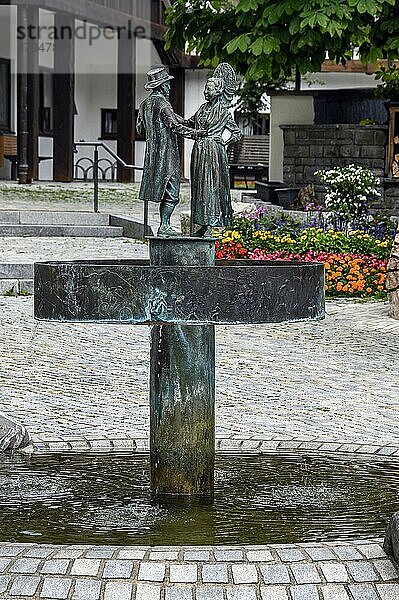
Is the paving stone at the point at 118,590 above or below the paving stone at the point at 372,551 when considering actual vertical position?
below

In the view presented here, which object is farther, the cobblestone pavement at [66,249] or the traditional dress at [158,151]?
the cobblestone pavement at [66,249]

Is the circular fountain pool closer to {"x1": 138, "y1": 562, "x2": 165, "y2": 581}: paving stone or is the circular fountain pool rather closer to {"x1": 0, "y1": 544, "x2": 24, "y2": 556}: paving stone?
{"x1": 0, "y1": 544, "x2": 24, "y2": 556}: paving stone

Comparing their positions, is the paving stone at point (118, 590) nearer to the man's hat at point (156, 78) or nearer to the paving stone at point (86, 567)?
the paving stone at point (86, 567)

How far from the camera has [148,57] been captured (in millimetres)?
32031

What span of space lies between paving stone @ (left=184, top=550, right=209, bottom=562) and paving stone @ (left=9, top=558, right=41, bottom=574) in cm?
43

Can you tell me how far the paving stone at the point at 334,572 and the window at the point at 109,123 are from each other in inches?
1122

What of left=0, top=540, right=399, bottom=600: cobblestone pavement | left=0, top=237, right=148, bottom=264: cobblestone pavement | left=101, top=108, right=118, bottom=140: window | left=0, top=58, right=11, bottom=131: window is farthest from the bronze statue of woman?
left=101, top=108, right=118, bottom=140: window

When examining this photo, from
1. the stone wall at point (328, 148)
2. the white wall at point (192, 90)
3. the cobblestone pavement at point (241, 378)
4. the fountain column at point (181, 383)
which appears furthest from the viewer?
the white wall at point (192, 90)

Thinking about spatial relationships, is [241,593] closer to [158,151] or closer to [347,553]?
[347,553]

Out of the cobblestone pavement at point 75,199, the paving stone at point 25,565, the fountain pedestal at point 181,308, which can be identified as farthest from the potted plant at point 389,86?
the paving stone at point 25,565

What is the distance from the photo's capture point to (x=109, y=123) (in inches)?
1272

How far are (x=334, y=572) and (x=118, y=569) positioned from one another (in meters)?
0.61

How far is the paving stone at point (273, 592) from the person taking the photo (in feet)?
12.0

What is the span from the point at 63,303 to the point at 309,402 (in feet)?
11.3
